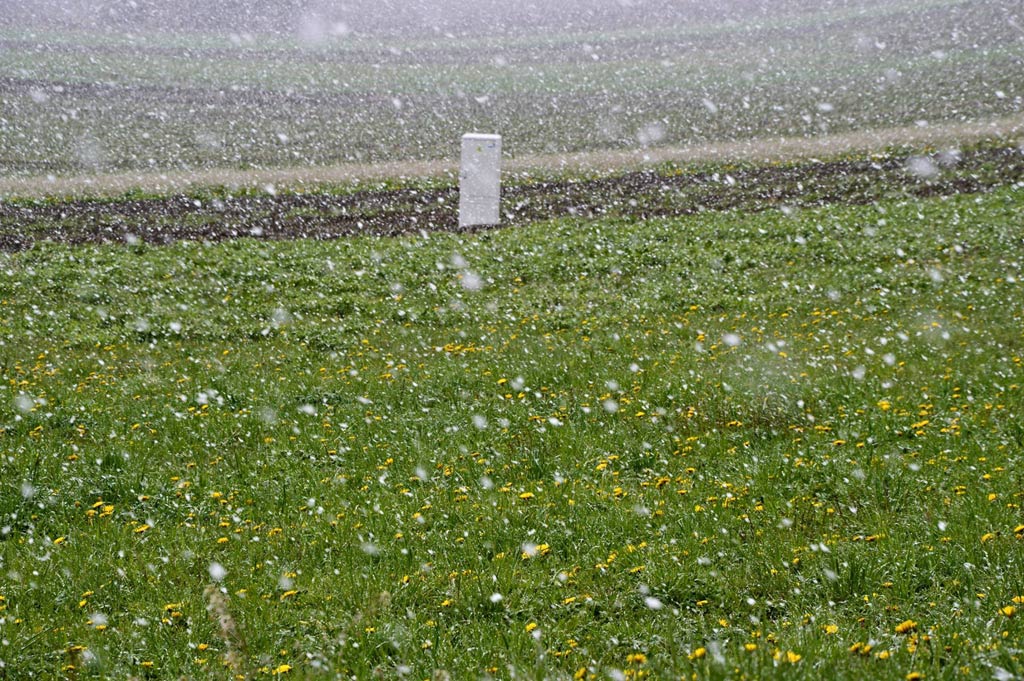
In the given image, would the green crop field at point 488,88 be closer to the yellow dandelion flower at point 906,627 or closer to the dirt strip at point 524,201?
the dirt strip at point 524,201

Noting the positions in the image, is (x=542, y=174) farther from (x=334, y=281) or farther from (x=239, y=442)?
(x=239, y=442)

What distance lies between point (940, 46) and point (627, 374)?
4395 cm

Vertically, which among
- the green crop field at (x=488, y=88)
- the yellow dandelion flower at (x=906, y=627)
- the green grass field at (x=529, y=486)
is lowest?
the green grass field at (x=529, y=486)

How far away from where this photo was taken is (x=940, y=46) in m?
44.1

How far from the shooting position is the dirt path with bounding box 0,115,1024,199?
23047 mm

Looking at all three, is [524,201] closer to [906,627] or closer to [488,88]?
[906,627]

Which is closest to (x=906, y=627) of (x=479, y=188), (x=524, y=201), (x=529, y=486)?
(x=529, y=486)

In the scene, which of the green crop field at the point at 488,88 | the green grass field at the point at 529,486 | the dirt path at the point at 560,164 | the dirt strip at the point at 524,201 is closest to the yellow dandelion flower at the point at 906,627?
the green grass field at the point at 529,486

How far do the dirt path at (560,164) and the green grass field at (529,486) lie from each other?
38.2 feet

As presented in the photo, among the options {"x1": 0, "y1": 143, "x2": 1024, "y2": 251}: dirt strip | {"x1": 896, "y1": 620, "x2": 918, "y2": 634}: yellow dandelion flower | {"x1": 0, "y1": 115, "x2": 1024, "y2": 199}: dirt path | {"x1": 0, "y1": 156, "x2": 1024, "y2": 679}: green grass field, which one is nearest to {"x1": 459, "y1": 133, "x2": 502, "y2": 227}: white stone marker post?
{"x1": 0, "y1": 143, "x2": 1024, "y2": 251}: dirt strip

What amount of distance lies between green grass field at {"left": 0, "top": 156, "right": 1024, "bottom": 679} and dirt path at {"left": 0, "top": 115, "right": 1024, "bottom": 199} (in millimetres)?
11633

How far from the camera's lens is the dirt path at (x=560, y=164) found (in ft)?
75.6

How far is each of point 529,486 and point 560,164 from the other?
20.7m

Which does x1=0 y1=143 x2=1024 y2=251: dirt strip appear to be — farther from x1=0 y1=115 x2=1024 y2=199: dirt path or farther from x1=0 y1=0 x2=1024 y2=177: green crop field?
x1=0 y1=0 x2=1024 y2=177: green crop field
